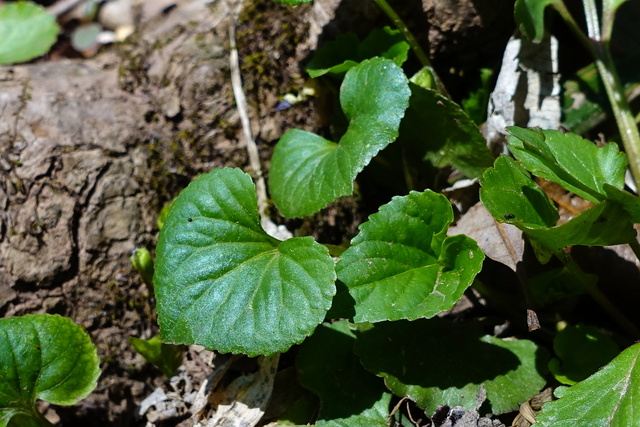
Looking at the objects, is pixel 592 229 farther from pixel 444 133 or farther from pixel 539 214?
Answer: pixel 444 133

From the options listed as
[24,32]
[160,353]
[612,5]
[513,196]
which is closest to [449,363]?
[513,196]

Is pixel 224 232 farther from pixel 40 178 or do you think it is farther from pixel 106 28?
pixel 106 28

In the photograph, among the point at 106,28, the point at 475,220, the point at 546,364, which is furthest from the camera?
the point at 106,28

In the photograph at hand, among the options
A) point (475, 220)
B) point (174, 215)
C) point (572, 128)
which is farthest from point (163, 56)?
point (572, 128)

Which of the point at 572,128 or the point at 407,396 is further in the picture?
the point at 572,128

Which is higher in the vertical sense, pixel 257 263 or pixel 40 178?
pixel 40 178

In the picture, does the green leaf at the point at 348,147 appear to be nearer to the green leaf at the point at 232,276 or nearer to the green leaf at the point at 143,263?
the green leaf at the point at 232,276
